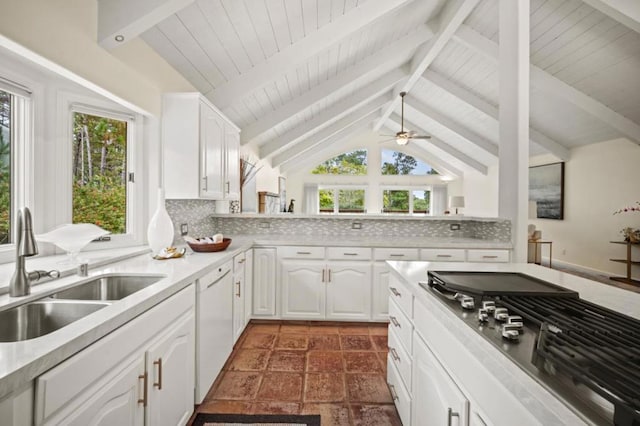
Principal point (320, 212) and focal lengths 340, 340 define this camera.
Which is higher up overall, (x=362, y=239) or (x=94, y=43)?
(x=94, y=43)

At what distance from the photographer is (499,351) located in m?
0.80

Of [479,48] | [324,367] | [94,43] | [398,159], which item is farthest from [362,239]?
[398,159]

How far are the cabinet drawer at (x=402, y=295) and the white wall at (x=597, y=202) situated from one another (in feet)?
19.0

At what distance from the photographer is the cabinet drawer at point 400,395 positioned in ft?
5.26

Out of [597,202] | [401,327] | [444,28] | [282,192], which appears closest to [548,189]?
[597,202]

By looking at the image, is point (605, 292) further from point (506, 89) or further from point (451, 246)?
point (506, 89)

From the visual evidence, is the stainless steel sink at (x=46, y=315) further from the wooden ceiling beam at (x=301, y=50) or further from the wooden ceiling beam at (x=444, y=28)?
the wooden ceiling beam at (x=444, y=28)

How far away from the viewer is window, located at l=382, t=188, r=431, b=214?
11180 mm

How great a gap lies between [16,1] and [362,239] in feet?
9.71

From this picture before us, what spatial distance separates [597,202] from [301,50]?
6.06 meters

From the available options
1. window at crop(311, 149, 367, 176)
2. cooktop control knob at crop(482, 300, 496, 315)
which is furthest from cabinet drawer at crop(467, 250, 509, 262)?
window at crop(311, 149, 367, 176)

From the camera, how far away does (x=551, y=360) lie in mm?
684

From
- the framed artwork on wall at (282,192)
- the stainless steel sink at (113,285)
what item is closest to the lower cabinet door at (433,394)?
the stainless steel sink at (113,285)

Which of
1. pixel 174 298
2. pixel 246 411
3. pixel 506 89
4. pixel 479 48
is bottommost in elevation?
pixel 246 411
